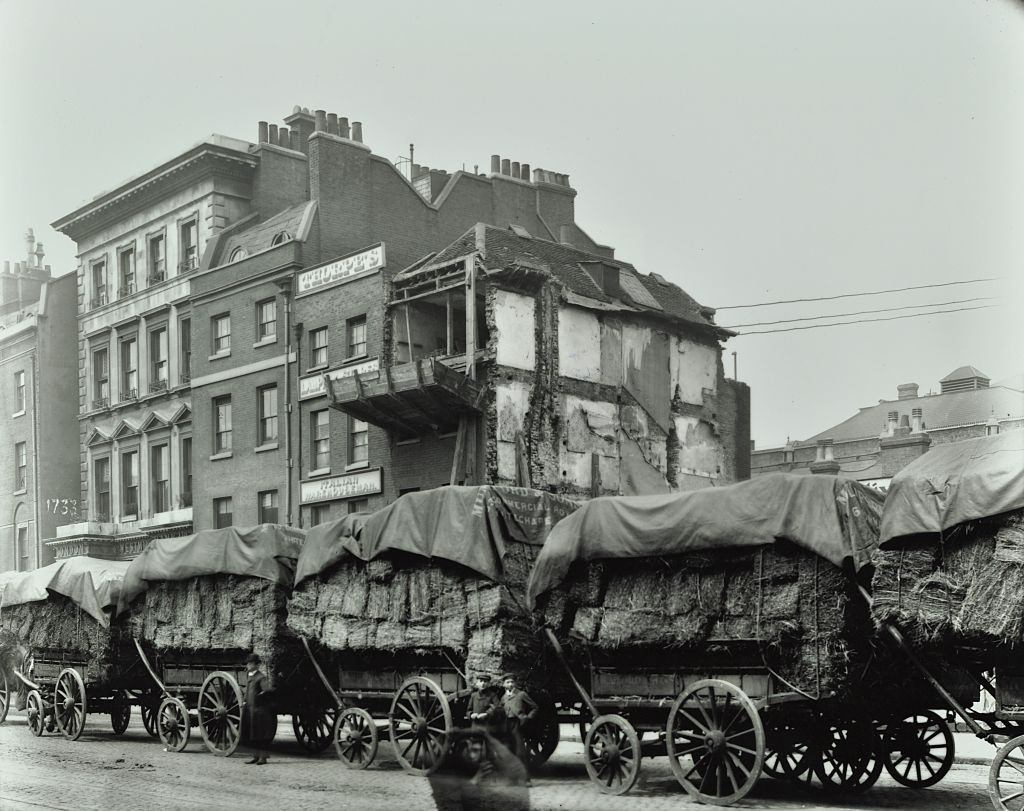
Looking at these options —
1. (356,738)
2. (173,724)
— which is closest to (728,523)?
(356,738)

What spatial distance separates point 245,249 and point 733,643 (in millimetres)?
33853

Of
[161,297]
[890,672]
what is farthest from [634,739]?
[161,297]

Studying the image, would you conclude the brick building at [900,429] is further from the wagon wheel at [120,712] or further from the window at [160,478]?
the wagon wheel at [120,712]

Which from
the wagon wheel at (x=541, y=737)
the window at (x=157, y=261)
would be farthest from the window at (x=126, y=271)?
the wagon wheel at (x=541, y=737)

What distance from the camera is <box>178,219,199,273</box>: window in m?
46.5

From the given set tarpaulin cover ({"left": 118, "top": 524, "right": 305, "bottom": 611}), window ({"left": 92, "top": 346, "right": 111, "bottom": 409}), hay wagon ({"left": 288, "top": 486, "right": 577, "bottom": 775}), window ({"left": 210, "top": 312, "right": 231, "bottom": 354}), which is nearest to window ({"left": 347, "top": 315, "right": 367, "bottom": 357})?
window ({"left": 210, "top": 312, "right": 231, "bottom": 354})

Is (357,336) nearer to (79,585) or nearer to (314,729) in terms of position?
(79,585)

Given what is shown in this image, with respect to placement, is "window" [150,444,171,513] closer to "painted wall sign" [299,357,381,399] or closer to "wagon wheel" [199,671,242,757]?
"painted wall sign" [299,357,381,399]

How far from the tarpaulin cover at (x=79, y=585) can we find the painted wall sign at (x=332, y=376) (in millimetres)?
12726

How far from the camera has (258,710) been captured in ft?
61.6

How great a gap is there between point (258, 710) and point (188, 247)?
31.1 meters

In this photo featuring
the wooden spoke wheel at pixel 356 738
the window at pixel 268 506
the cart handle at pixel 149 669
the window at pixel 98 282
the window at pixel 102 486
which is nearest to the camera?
the wooden spoke wheel at pixel 356 738

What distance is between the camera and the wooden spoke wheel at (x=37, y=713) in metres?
23.8

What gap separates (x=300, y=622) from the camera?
18.6 m
